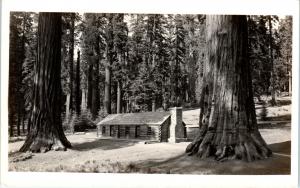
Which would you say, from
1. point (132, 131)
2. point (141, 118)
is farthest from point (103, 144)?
point (141, 118)

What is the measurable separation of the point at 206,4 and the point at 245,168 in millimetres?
1463

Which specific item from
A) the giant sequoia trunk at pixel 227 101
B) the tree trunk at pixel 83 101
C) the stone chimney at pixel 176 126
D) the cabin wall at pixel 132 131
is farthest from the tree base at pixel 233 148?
the tree trunk at pixel 83 101

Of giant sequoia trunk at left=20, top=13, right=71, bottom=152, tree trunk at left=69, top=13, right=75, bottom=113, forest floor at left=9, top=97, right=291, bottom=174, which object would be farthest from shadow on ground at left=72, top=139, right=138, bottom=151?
tree trunk at left=69, top=13, right=75, bottom=113

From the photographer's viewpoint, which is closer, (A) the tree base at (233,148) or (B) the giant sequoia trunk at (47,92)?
(A) the tree base at (233,148)

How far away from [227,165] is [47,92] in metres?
1.70

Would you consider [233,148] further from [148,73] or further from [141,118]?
[148,73]

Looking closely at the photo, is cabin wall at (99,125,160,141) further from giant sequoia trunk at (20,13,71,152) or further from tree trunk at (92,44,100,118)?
giant sequoia trunk at (20,13,71,152)

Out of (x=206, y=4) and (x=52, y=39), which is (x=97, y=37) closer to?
(x=52, y=39)

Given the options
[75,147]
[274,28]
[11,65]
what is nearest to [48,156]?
[75,147]

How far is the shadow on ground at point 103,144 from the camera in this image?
5078 millimetres

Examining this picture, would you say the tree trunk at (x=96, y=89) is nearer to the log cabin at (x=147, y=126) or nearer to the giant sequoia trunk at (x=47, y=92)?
the log cabin at (x=147, y=126)

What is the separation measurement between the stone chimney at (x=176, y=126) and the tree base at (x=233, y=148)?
13 cm

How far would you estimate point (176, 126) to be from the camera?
16.6ft

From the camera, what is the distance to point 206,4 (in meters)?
5.05
